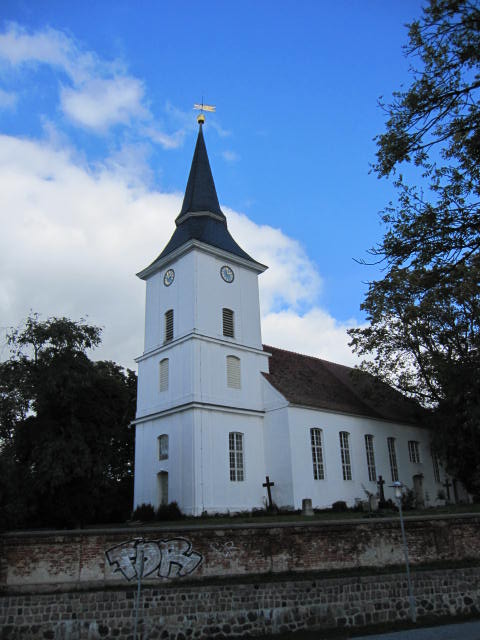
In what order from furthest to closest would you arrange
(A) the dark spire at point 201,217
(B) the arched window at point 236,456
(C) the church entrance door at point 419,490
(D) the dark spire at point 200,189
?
1. (D) the dark spire at point 200,189
2. (A) the dark spire at point 201,217
3. (C) the church entrance door at point 419,490
4. (B) the arched window at point 236,456

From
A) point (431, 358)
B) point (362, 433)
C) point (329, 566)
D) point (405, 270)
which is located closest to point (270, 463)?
point (362, 433)

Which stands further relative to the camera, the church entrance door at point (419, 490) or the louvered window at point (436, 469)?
the louvered window at point (436, 469)

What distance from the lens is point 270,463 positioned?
2667 cm

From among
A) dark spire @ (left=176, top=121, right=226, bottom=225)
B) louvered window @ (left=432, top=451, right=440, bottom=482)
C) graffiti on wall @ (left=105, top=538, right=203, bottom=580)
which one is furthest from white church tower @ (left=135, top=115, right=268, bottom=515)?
louvered window @ (left=432, top=451, right=440, bottom=482)

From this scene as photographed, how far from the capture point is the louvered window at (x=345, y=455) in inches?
1135

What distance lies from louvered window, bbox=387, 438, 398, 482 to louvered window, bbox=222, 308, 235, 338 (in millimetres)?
11982

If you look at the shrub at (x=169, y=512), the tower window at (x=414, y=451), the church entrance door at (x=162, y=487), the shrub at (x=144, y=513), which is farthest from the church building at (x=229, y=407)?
the tower window at (x=414, y=451)

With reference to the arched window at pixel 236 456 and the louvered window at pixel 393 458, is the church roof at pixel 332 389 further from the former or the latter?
the arched window at pixel 236 456

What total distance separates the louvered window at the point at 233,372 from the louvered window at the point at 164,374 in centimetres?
312

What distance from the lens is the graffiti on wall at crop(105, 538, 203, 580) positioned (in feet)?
43.5

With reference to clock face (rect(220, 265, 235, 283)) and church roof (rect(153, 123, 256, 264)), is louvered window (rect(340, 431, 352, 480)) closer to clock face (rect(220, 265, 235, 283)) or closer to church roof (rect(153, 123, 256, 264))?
clock face (rect(220, 265, 235, 283))

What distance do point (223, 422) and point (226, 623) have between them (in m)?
13.7

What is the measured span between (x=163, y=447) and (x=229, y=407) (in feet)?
12.3

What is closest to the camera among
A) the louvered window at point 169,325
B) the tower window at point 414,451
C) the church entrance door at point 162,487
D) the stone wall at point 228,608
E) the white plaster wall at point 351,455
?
the stone wall at point 228,608
